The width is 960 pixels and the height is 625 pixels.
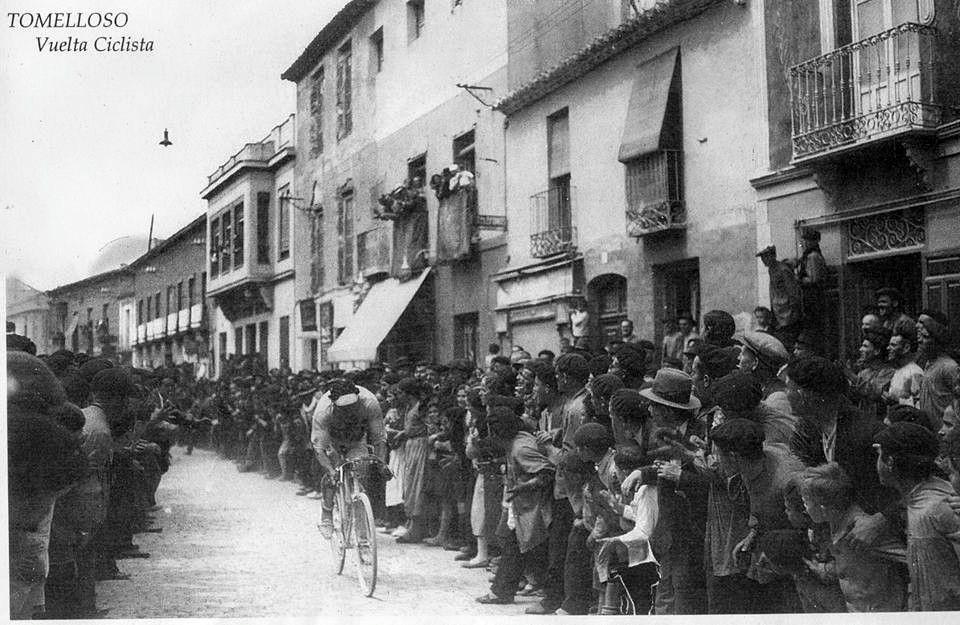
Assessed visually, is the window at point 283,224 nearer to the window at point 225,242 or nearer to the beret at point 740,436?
the window at point 225,242

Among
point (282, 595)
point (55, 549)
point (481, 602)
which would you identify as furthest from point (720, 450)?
point (55, 549)

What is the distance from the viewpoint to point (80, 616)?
4.97 meters

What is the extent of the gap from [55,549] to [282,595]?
3.90 feet

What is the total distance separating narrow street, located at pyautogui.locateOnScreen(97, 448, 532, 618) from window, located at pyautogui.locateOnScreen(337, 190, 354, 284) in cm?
456

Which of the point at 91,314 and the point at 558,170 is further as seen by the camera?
the point at 558,170

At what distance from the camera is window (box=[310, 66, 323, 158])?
30.7 feet

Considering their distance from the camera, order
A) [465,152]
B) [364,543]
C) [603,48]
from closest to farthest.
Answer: [364,543], [603,48], [465,152]

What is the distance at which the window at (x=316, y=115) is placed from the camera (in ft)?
30.7

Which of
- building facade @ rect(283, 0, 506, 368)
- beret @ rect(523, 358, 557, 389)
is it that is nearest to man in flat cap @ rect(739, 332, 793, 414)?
beret @ rect(523, 358, 557, 389)

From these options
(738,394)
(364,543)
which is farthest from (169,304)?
(738,394)

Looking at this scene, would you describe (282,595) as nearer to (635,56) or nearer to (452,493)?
(452,493)

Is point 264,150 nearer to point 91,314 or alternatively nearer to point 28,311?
point 91,314

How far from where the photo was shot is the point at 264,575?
5602 millimetres

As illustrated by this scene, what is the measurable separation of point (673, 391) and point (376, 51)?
25.5 feet
